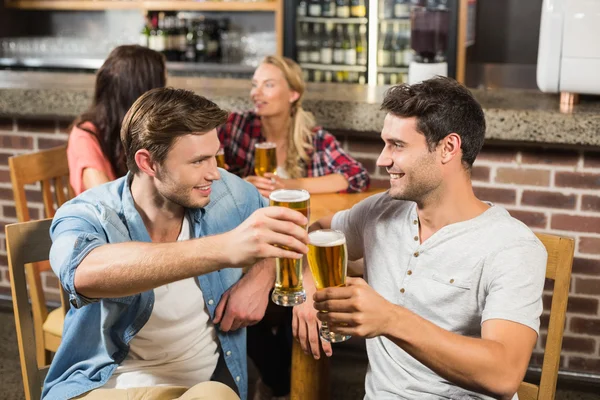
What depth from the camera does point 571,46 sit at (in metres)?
2.54

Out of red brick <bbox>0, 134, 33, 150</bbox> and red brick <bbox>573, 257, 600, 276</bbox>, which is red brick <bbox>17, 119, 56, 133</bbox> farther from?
red brick <bbox>573, 257, 600, 276</bbox>

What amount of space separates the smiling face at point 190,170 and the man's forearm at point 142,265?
8.6 inches

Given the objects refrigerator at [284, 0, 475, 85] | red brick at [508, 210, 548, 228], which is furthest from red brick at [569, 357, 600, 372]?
refrigerator at [284, 0, 475, 85]

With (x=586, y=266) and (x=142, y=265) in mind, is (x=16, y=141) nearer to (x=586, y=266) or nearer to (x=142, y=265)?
(x=142, y=265)

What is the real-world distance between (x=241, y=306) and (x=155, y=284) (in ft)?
1.27

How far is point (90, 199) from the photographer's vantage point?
1571 mm

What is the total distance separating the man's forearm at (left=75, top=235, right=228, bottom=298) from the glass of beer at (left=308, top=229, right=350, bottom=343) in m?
0.15

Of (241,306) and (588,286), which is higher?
(241,306)

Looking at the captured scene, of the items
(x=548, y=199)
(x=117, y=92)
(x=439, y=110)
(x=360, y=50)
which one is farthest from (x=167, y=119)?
(x=360, y=50)

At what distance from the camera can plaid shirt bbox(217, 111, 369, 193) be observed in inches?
99.0

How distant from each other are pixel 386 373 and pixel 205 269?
523 millimetres

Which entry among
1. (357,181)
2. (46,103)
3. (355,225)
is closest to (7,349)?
(46,103)

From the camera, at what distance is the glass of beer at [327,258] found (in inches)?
47.8

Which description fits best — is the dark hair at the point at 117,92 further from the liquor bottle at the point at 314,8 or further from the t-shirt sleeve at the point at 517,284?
the liquor bottle at the point at 314,8
